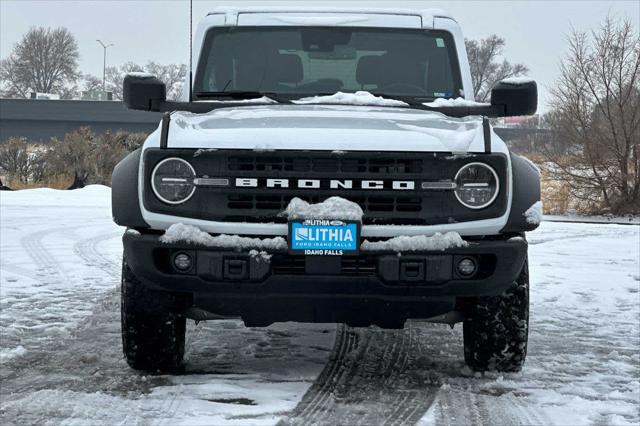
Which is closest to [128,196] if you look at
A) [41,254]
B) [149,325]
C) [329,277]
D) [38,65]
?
[149,325]

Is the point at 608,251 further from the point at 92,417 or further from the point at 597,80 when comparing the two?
the point at 597,80

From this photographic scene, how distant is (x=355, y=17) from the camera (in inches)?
223

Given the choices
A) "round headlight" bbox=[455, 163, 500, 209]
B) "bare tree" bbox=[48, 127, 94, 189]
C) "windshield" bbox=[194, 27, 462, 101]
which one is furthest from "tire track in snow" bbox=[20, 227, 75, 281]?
"bare tree" bbox=[48, 127, 94, 189]

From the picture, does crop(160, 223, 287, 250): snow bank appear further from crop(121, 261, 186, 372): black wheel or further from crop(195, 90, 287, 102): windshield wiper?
crop(195, 90, 287, 102): windshield wiper

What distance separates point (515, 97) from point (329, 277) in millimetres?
1759

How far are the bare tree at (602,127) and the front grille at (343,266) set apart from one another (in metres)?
16.4

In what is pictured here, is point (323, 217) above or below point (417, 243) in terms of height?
above

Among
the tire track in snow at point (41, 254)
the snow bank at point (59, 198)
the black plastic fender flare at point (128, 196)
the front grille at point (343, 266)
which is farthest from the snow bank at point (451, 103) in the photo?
the snow bank at point (59, 198)

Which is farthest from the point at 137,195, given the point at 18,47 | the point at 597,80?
the point at 18,47

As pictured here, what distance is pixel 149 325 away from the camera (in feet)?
13.9

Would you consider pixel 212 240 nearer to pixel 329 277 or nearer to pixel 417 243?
pixel 329 277

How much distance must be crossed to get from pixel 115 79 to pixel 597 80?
67.5m

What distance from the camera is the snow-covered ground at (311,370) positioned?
3.73m

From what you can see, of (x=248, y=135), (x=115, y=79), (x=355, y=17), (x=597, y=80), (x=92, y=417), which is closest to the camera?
(x=92, y=417)
